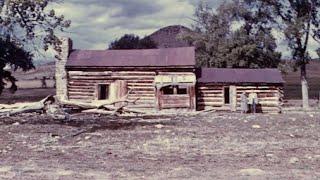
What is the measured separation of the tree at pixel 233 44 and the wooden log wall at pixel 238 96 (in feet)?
39.8

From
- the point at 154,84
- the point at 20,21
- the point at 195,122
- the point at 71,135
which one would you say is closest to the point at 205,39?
the point at 154,84

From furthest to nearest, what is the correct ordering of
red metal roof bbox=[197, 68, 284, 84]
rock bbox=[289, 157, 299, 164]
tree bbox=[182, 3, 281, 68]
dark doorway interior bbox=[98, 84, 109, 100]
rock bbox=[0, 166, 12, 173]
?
tree bbox=[182, 3, 281, 68], dark doorway interior bbox=[98, 84, 109, 100], red metal roof bbox=[197, 68, 284, 84], rock bbox=[289, 157, 299, 164], rock bbox=[0, 166, 12, 173]

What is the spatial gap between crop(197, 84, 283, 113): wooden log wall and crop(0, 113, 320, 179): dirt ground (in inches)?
497

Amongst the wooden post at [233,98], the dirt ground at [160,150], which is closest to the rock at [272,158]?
the dirt ground at [160,150]

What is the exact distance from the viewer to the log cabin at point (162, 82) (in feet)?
132

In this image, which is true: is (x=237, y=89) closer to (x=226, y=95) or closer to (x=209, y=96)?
(x=226, y=95)

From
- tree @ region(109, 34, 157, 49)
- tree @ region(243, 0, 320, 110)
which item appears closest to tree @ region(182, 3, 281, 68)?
tree @ region(243, 0, 320, 110)

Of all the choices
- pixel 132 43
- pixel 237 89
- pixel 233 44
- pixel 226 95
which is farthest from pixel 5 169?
pixel 132 43

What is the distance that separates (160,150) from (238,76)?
2465 centimetres

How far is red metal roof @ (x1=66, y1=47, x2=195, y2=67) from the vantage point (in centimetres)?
4134

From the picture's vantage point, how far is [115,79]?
41.4 meters

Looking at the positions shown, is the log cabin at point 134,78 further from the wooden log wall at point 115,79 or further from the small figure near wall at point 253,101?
the small figure near wall at point 253,101

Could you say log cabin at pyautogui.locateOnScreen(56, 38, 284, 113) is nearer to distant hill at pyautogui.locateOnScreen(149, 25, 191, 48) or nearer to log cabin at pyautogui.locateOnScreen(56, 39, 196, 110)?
log cabin at pyautogui.locateOnScreen(56, 39, 196, 110)

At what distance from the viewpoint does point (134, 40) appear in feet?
278
